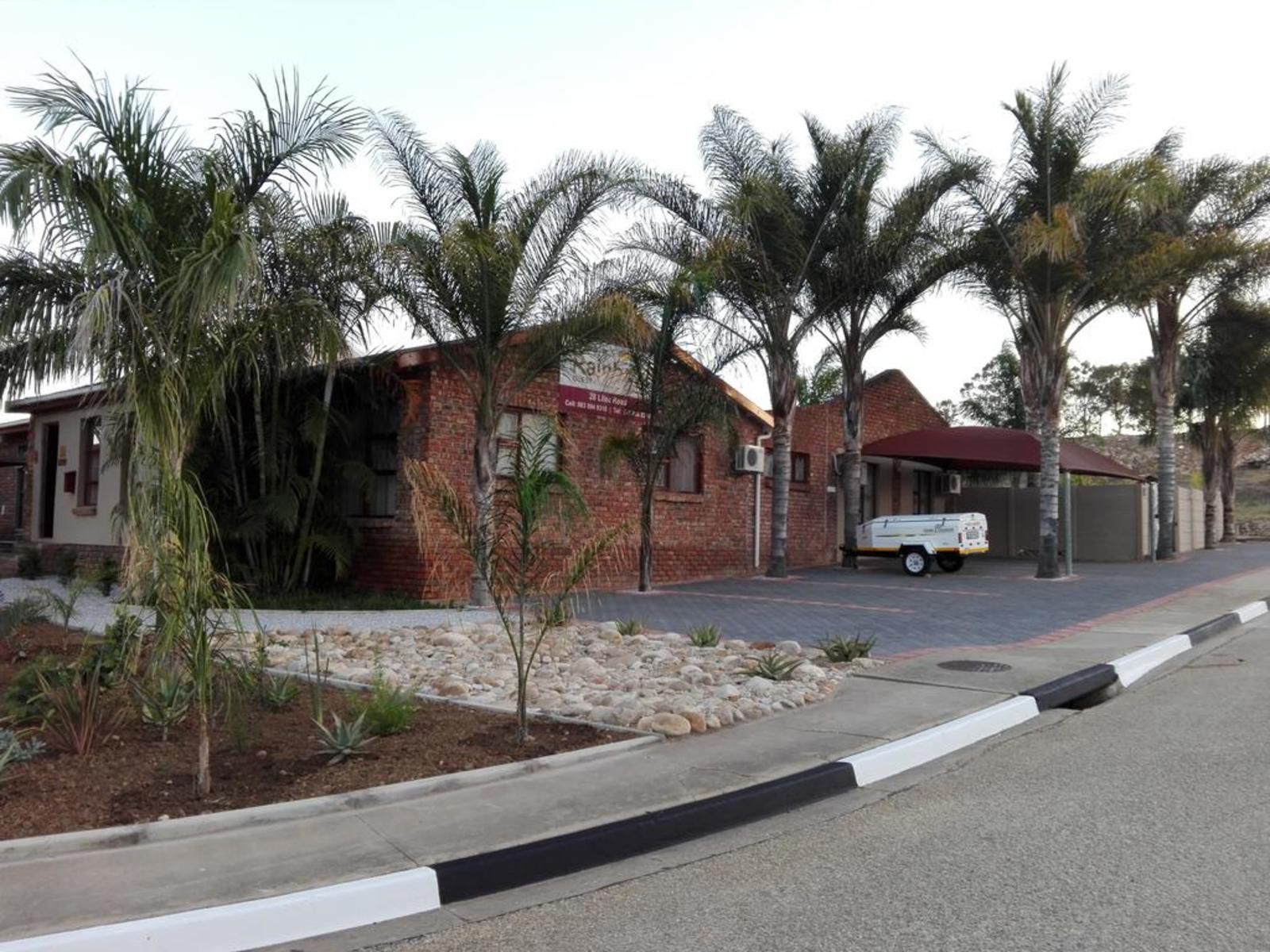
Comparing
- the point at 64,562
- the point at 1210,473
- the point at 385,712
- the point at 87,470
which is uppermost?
the point at 1210,473

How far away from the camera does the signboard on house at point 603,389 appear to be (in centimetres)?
1602

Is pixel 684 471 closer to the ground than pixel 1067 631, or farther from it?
farther from it

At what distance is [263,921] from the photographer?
3.95 m

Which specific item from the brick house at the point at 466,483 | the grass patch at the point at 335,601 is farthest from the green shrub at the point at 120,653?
the grass patch at the point at 335,601

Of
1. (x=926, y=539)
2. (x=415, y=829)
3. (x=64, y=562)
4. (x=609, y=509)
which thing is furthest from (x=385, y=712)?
(x=926, y=539)

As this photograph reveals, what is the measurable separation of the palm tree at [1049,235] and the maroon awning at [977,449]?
4.07 meters

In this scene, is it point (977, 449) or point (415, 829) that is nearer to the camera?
point (415, 829)

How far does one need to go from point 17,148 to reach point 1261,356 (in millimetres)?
32974

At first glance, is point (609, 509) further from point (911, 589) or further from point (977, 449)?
point (977, 449)

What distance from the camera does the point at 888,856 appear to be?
4844mm

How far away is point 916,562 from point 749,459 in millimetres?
4343

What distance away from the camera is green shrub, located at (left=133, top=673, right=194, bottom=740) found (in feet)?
21.0

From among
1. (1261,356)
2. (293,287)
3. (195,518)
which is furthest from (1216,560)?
(195,518)

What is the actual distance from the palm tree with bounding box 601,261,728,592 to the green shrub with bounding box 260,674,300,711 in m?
9.15
